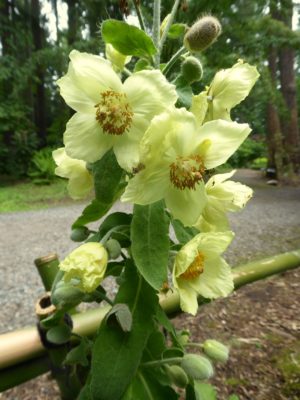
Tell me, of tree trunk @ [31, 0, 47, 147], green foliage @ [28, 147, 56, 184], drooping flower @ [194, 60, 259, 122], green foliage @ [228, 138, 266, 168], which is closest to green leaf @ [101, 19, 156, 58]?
drooping flower @ [194, 60, 259, 122]

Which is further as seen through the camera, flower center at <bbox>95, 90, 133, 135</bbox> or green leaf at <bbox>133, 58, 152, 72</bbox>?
green leaf at <bbox>133, 58, 152, 72</bbox>

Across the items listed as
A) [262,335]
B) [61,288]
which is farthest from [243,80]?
[262,335]

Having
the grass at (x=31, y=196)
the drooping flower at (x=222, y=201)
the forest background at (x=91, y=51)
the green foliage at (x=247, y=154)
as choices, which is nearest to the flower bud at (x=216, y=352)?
the drooping flower at (x=222, y=201)

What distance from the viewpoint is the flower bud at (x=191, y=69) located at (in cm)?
72

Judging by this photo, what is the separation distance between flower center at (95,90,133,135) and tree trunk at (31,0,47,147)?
992cm

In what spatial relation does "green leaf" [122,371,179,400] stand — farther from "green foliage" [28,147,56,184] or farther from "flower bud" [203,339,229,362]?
"green foliage" [28,147,56,184]

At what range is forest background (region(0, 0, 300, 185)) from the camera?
553 centimetres

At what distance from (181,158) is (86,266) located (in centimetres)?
26

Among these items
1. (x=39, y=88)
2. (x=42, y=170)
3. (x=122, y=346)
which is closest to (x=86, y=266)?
(x=122, y=346)

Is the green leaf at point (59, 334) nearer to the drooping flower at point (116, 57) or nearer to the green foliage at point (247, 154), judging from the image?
the drooping flower at point (116, 57)

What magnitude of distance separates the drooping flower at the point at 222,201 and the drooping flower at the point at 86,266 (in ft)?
0.80

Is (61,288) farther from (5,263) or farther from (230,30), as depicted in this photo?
(230,30)

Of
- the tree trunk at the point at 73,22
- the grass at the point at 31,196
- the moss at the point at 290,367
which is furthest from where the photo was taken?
the tree trunk at the point at 73,22

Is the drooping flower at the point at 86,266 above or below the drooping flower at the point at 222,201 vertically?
below
